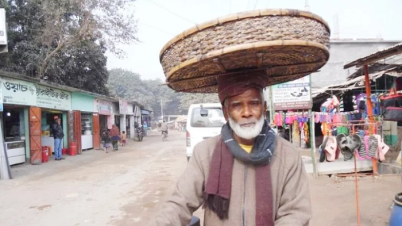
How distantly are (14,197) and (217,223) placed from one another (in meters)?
6.30

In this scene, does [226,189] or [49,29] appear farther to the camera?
[49,29]

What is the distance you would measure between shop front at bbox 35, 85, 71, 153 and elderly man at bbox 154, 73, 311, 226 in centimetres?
1238

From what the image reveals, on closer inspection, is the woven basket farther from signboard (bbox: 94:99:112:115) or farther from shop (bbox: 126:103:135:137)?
shop (bbox: 126:103:135:137)

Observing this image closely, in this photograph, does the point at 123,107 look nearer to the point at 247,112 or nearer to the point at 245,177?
the point at 247,112

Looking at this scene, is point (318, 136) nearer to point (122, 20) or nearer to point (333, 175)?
point (333, 175)

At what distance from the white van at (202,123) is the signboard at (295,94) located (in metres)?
1.68

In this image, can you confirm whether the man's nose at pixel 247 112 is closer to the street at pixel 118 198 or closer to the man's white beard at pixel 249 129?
the man's white beard at pixel 249 129

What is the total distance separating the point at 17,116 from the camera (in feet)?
40.6

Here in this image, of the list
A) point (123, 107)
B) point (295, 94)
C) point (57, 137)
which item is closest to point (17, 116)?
point (57, 137)

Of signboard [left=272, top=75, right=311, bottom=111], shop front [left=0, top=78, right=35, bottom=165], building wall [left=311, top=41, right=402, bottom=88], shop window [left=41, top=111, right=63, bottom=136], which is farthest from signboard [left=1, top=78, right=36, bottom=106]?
building wall [left=311, top=41, right=402, bottom=88]

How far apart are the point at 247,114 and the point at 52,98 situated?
13.6m

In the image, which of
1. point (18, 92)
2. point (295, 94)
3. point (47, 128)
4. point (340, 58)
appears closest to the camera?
point (295, 94)

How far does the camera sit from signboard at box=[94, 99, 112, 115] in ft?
63.4

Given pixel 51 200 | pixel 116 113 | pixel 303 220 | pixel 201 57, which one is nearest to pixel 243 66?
pixel 201 57
